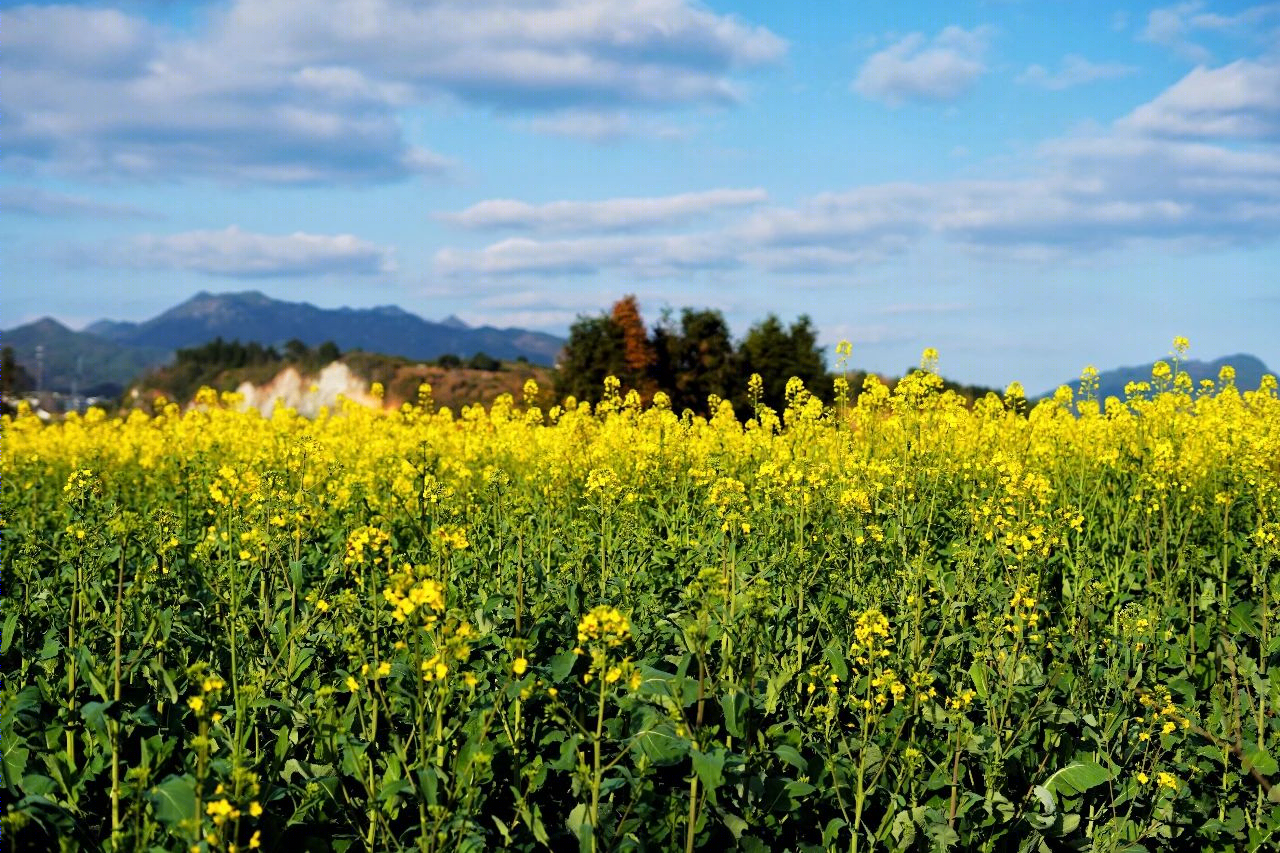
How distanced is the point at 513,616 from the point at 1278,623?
522cm

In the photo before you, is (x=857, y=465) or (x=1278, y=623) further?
(x=857, y=465)

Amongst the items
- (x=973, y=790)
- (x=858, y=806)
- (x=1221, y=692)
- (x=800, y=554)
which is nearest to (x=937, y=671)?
(x=973, y=790)

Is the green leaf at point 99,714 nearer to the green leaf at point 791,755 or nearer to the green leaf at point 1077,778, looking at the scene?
the green leaf at point 791,755

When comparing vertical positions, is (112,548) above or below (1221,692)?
above

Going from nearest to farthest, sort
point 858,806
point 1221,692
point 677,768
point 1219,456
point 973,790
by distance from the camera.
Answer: point 858,806 < point 677,768 < point 973,790 < point 1221,692 < point 1219,456

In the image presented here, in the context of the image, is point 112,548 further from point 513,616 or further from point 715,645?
point 715,645

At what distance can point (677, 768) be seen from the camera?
4738mm

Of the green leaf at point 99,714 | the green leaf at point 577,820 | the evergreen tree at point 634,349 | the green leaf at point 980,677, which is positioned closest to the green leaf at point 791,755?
the green leaf at point 577,820

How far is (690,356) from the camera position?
116 ft

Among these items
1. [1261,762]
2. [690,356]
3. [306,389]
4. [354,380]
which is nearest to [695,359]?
[690,356]

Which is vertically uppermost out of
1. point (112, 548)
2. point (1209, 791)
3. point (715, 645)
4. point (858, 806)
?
point (112, 548)

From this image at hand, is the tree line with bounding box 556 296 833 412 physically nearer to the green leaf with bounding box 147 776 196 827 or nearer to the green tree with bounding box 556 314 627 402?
the green tree with bounding box 556 314 627 402

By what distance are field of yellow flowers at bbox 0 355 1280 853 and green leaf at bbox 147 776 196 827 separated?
1cm

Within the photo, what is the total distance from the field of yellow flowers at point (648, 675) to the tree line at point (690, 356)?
25.2 meters
